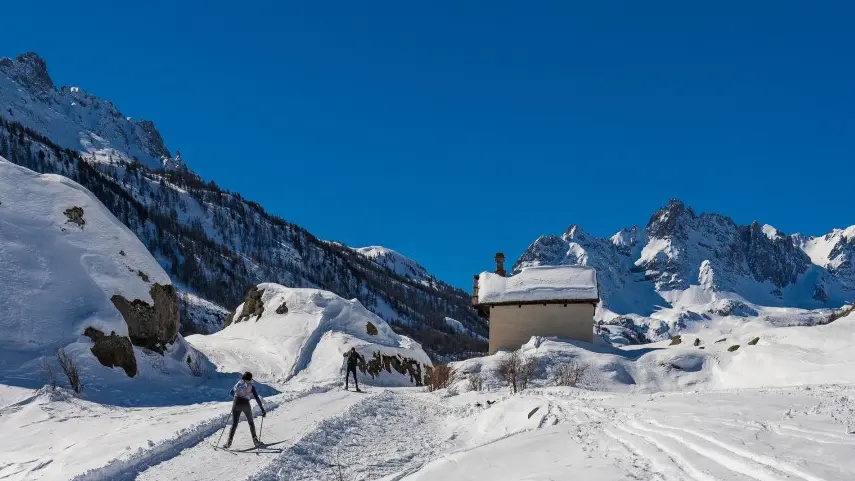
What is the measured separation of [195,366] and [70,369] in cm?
772

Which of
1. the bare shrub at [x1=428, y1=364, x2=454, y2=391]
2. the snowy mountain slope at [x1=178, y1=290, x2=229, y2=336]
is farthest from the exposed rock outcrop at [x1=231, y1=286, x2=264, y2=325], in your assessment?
the snowy mountain slope at [x1=178, y1=290, x2=229, y2=336]

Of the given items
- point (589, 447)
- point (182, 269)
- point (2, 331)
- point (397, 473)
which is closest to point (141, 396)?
point (2, 331)

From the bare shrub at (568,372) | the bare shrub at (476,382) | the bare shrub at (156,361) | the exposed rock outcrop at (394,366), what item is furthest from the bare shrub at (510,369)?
the bare shrub at (156,361)

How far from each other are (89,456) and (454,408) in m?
11.8

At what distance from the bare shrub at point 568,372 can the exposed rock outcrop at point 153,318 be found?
55.9 feet

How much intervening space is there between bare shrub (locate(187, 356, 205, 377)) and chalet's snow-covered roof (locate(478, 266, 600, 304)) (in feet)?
55.5

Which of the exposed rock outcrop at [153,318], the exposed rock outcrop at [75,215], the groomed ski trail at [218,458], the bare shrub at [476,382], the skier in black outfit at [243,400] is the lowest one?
the groomed ski trail at [218,458]

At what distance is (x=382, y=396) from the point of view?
24.4m

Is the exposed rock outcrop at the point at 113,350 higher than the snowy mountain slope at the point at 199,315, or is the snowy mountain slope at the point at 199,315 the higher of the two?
the snowy mountain slope at the point at 199,315

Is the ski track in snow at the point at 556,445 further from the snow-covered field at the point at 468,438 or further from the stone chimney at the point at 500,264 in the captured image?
the stone chimney at the point at 500,264

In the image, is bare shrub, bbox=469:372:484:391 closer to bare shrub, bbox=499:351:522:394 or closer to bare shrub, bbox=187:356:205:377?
bare shrub, bbox=499:351:522:394

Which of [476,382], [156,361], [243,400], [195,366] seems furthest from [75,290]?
[476,382]

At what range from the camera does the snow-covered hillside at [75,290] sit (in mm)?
20734

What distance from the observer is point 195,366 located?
26.8m
